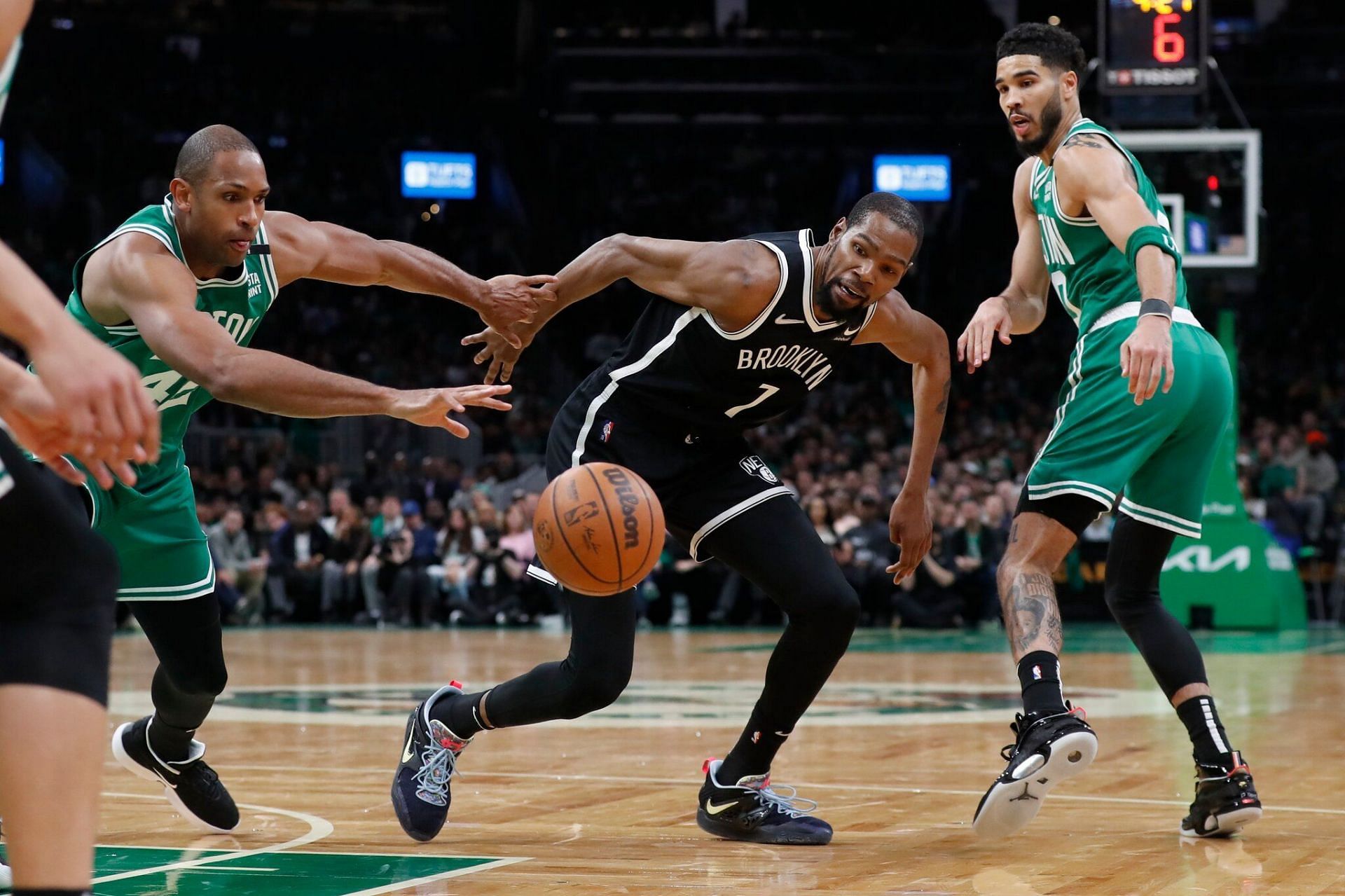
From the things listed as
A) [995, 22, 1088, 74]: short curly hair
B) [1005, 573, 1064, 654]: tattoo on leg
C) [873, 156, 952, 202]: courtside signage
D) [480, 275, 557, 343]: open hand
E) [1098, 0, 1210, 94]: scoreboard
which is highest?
[873, 156, 952, 202]: courtside signage

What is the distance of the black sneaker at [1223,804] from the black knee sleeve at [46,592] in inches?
130

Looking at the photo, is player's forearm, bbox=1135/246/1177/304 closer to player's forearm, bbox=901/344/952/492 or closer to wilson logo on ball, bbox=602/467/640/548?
player's forearm, bbox=901/344/952/492

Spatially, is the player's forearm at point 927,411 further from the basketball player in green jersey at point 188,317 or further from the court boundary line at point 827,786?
the basketball player in green jersey at point 188,317

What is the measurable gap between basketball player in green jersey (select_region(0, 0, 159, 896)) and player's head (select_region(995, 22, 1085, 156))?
3293mm

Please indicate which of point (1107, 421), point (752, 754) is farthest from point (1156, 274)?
point (752, 754)

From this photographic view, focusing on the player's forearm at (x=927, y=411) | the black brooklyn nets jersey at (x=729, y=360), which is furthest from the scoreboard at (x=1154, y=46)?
the black brooklyn nets jersey at (x=729, y=360)

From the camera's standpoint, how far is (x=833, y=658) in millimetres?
5078

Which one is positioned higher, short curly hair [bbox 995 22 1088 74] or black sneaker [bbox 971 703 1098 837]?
short curly hair [bbox 995 22 1088 74]

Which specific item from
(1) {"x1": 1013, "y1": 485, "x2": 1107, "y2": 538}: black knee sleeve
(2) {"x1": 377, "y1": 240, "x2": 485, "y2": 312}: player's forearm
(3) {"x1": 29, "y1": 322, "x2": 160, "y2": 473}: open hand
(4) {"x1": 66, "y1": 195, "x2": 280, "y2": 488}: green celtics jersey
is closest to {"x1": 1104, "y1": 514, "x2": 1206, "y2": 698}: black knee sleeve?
(1) {"x1": 1013, "y1": 485, "x2": 1107, "y2": 538}: black knee sleeve

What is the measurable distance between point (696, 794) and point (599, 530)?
151cm

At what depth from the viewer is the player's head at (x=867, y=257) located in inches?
192

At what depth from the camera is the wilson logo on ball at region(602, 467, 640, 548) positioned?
464cm

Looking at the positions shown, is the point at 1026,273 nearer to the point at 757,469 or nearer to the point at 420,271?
the point at 757,469

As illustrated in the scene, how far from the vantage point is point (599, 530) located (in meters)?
4.62
